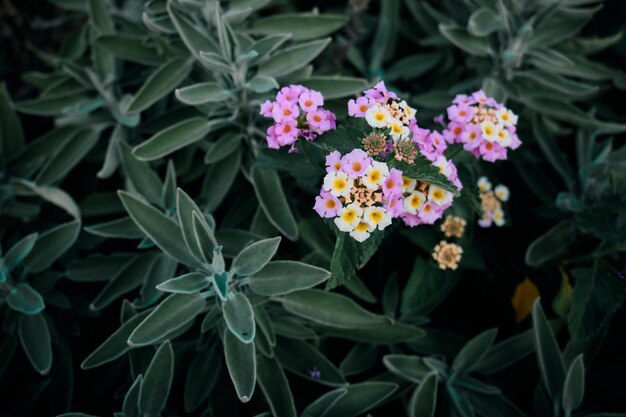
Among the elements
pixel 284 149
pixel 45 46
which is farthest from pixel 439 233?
pixel 45 46

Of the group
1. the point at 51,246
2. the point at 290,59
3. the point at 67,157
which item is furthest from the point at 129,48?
the point at 51,246

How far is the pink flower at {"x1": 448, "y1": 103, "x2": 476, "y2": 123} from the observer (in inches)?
57.8

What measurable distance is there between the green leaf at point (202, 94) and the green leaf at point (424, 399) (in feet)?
3.09

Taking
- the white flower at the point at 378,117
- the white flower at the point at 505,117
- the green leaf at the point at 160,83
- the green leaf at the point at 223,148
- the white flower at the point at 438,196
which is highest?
the white flower at the point at 378,117

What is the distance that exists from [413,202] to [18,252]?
1.10 metres

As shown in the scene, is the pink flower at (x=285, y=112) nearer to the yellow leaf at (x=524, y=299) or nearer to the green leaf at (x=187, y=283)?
the green leaf at (x=187, y=283)

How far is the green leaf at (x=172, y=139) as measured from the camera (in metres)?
1.70

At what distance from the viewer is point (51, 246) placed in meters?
1.80

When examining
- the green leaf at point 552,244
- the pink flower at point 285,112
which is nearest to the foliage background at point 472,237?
the green leaf at point 552,244

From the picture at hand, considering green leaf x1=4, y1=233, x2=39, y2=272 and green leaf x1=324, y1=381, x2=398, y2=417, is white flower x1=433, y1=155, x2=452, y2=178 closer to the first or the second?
green leaf x1=324, y1=381, x2=398, y2=417

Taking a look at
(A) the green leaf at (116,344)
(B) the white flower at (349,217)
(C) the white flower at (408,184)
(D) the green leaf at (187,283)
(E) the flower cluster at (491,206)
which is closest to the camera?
(B) the white flower at (349,217)

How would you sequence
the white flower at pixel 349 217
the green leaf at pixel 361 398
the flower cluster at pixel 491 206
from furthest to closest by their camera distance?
the flower cluster at pixel 491 206, the green leaf at pixel 361 398, the white flower at pixel 349 217

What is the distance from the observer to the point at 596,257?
1.71 m

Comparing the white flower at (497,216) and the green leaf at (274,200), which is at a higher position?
the green leaf at (274,200)
